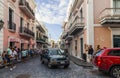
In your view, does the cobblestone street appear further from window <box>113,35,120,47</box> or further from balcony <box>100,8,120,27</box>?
window <box>113,35,120,47</box>

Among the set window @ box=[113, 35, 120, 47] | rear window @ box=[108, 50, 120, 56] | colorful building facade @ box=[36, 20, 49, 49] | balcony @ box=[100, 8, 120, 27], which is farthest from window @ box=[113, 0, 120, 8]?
colorful building facade @ box=[36, 20, 49, 49]

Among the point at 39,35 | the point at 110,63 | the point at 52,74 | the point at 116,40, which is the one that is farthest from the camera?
the point at 39,35

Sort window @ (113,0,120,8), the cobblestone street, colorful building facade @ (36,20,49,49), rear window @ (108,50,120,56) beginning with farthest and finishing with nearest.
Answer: colorful building facade @ (36,20,49,49) < window @ (113,0,120,8) < the cobblestone street < rear window @ (108,50,120,56)

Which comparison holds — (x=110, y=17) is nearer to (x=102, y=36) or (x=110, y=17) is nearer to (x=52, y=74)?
(x=102, y=36)

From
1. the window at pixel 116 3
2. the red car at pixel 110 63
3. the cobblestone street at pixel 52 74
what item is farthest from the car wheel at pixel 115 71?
the window at pixel 116 3

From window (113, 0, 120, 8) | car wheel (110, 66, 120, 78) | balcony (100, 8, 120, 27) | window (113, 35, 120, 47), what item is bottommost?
car wheel (110, 66, 120, 78)

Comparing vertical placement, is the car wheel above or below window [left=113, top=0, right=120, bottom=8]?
below

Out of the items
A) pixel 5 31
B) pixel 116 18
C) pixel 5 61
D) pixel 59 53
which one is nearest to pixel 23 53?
pixel 5 31

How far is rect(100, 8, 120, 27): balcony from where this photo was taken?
19.4m

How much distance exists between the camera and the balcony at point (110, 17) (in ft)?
63.5

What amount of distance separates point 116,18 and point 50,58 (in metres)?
7.72

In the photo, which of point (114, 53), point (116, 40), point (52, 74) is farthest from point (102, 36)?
point (52, 74)

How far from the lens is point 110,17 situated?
63.5 feet

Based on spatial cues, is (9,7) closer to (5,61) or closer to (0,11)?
(0,11)
